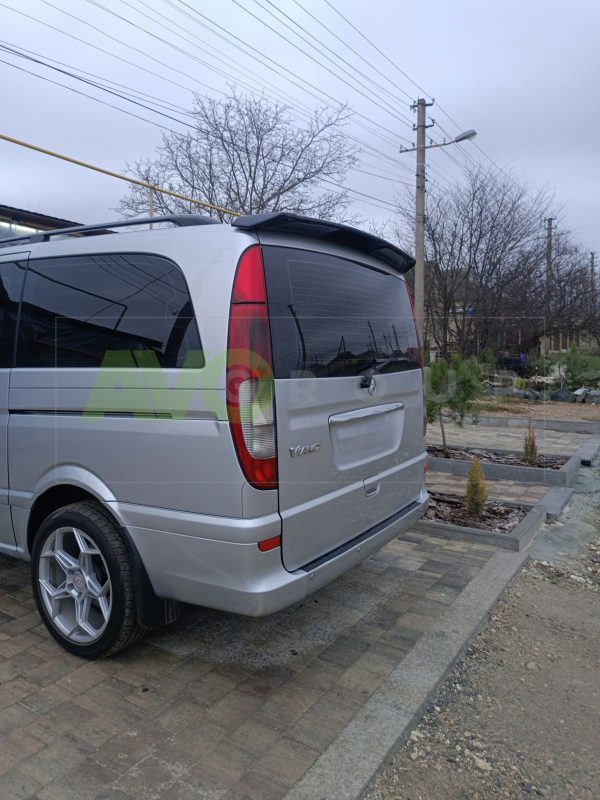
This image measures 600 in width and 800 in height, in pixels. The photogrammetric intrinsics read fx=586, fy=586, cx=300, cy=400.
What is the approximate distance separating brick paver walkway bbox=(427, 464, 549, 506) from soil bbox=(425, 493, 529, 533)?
0.20 metres

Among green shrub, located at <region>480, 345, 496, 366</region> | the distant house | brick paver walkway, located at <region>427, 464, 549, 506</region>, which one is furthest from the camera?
green shrub, located at <region>480, 345, 496, 366</region>

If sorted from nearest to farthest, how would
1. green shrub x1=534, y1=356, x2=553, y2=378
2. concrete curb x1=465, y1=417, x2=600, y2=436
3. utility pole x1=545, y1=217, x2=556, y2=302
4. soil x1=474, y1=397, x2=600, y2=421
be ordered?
concrete curb x1=465, y1=417, x2=600, y2=436, soil x1=474, y1=397, x2=600, y2=421, green shrub x1=534, y1=356, x2=553, y2=378, utility pole x1=545, y1=217, x2=556, y2=302

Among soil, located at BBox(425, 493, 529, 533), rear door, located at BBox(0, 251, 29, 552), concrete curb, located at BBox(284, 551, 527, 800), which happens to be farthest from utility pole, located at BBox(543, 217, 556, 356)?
rear door, located at BBox(0, 251, 29, 552)

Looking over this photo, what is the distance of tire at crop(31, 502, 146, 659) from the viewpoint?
2.70 metres

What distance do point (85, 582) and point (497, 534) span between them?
3.20 meters

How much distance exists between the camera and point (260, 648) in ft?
10.1

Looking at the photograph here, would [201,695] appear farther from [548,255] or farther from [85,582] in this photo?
[548,255]

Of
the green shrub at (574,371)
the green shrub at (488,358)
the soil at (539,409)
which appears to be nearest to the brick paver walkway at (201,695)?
the soil at (539,409)

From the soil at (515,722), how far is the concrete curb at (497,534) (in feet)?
3.08

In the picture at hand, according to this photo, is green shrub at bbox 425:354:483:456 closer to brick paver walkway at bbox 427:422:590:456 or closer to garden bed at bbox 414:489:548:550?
brick paver walkway at bbox 427:422:590:456

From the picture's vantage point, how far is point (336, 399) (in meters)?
2.71

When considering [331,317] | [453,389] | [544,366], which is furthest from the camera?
[544,366]

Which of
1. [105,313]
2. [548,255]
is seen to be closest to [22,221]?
[105,313]

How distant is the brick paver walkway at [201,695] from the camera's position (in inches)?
84.8
